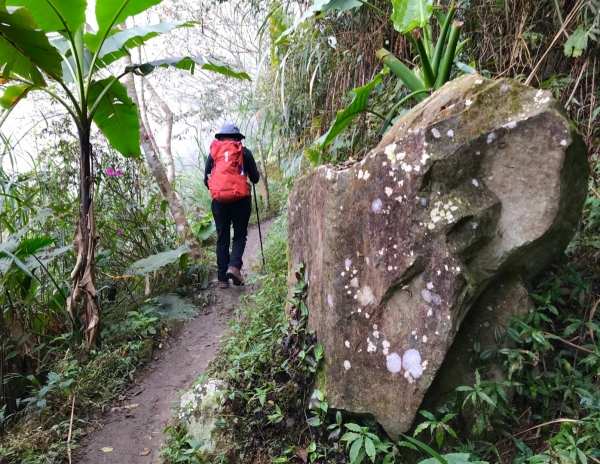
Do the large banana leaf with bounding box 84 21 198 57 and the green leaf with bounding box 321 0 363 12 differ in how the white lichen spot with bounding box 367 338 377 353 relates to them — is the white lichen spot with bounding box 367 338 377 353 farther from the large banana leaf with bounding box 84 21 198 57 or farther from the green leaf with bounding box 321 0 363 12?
the large banana leaf with bounding box 84 21 198 57

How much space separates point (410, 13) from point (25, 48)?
113 inches

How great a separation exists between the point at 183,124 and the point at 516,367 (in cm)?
1326

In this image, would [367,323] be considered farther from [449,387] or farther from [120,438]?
[120,438]

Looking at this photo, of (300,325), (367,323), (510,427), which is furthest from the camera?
(300,325)

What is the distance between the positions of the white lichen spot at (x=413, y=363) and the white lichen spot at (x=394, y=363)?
0.03 meters

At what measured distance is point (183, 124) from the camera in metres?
13.4

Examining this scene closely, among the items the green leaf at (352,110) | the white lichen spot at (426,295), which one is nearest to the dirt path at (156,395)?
the white lichen spot at (426,295)

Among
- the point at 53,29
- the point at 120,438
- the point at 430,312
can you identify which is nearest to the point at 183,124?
the point at 53,29

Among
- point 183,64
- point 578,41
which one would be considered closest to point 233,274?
point 183,64

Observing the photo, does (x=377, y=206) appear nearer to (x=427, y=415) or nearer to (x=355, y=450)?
(x=427, y=415)

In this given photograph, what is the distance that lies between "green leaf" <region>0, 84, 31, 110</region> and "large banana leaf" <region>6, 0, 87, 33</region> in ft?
2.88

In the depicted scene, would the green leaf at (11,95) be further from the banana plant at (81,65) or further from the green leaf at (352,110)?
the green leaf at (352,110)

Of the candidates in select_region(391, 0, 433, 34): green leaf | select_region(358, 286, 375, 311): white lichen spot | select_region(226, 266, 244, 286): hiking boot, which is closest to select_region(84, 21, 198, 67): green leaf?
select_region(391, 0, 433, 34): green leaf

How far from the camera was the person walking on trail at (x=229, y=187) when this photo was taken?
14.6ft
